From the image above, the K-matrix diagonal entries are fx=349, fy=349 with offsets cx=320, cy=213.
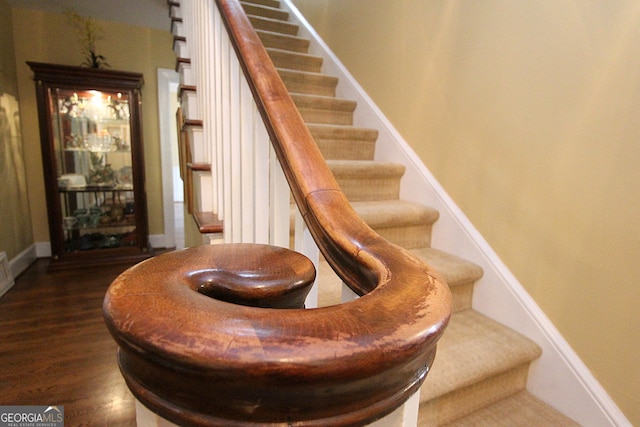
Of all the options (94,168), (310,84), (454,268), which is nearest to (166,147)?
(94,168)

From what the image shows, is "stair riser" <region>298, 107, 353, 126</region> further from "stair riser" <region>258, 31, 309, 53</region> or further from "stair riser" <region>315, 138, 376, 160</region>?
"stair riser" <region>258, 31, 309, 53</region>

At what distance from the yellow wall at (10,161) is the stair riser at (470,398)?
3.52 meters

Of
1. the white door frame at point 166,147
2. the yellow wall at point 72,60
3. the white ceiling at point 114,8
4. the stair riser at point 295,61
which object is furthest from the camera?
the white door frame at point 166,147

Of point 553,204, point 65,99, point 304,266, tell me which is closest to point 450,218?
point 553,204

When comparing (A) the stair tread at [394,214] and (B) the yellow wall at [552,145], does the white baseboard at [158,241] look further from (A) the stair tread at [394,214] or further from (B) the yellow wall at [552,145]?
(B) the yellow wall at [552,145]

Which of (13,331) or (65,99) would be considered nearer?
(13,331)

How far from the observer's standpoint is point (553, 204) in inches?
50.5

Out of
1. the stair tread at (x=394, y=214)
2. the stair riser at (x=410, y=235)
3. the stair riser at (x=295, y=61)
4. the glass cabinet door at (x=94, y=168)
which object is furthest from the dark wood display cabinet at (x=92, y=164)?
the stair riser at (x=410, y=235)

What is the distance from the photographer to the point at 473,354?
3.90 ft

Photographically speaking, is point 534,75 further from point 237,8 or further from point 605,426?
point 605,426

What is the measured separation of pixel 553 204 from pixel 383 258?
112 cm

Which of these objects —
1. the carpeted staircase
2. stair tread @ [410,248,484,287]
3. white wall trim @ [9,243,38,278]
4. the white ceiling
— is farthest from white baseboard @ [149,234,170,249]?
stair tread @ [410,248,484,287]

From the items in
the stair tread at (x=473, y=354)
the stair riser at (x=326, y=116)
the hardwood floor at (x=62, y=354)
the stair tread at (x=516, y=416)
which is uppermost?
the stair riser at (x=326, y=116)

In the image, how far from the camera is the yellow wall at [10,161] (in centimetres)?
301
